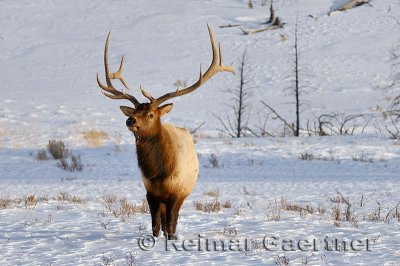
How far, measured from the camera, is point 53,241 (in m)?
A: 7.16

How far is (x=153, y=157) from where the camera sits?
7098 mm

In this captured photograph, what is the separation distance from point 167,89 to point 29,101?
18.0 feet

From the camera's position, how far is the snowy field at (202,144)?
7047 millimetres

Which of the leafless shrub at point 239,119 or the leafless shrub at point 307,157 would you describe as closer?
the leafless shrub at point 307,157

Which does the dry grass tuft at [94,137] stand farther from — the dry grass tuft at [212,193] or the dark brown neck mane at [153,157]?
the dark brown neck mane at [153,157]

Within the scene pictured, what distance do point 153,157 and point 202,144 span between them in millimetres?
10962

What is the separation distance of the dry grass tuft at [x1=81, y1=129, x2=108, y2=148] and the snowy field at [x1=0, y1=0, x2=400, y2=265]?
78mm

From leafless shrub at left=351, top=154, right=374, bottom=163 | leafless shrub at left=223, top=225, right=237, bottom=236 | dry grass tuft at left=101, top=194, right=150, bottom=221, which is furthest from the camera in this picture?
leafless shrub at left=351, top=154, right=374, bottom=163

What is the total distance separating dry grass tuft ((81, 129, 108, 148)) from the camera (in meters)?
18.7

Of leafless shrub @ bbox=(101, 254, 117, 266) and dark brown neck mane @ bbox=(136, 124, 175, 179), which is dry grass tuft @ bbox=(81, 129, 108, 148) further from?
leafless shrub @ bbox=(101, 254, 117, 266)

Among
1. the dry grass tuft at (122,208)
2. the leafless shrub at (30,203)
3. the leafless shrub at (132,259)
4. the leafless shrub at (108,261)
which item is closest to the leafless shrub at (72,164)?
the dry grass tuft at (122,208)

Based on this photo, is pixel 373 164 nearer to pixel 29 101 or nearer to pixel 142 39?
pixel 29 101

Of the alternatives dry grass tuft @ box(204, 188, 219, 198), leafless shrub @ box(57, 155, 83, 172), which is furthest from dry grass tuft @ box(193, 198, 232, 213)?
leafless shrub @ box(57, 155, 83, 172)

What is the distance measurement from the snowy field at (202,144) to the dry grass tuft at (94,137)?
3.1 inches
